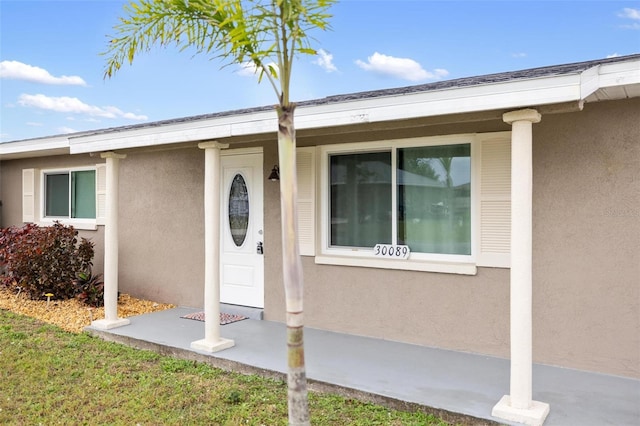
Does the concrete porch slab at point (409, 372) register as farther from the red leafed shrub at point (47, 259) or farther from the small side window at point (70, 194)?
the small side window at point (70, 194)

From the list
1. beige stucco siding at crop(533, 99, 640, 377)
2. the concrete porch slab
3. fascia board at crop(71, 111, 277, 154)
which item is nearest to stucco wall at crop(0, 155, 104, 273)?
fascia board at crop(71, 111, 277, 154)

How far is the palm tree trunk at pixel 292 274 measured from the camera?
256 cm

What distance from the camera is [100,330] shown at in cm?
616

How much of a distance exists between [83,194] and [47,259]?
5.57 ft

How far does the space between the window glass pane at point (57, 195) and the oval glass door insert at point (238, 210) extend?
4367 mm

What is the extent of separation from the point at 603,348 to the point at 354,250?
2.73 m

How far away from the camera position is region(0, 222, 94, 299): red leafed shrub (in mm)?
7859

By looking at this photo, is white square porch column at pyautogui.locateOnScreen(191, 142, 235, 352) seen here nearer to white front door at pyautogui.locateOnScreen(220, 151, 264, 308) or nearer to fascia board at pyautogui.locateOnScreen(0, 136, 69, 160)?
white front door at pyautogui.locateOnScreen(220, 151, 264, 308)

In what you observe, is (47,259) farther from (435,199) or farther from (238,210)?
(435,199)

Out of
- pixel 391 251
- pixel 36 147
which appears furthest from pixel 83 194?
pixel 391 251

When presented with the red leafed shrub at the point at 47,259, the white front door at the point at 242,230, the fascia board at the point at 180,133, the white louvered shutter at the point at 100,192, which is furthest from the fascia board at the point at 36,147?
the white front door at the point at 242,230

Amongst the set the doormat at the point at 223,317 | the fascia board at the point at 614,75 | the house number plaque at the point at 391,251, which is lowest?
the doormat at the point at 223,317

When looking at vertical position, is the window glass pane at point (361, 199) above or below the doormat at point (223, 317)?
above

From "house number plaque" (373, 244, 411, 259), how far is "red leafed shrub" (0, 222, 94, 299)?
522 centimetres
